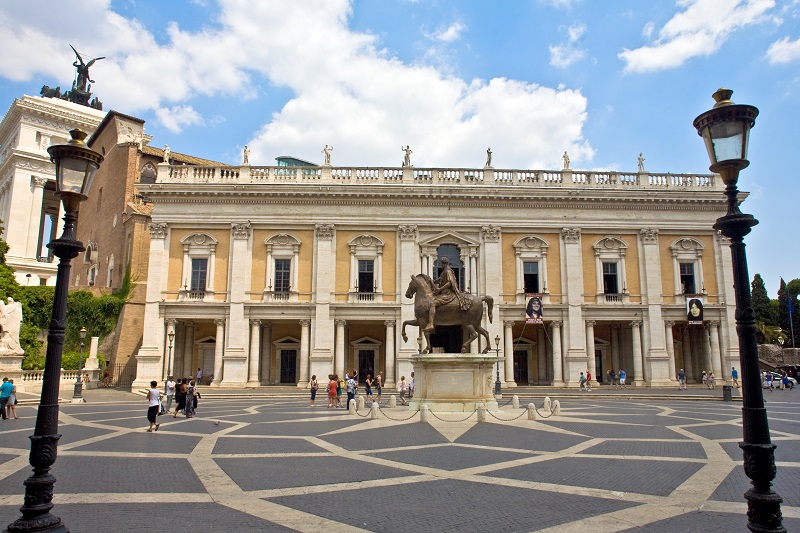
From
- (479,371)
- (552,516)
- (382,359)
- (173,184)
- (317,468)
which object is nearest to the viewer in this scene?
(552,516)

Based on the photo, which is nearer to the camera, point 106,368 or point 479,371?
point 479,371

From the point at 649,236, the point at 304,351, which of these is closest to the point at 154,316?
the point at 304,351

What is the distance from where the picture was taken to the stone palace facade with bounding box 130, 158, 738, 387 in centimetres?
3619

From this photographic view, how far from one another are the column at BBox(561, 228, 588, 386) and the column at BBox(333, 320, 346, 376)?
12.0 metres

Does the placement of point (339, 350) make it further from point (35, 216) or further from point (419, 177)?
point (35, 216)

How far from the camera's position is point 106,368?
120 ft

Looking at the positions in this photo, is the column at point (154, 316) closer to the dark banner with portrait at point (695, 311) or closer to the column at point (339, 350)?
the column at point (339, 350)

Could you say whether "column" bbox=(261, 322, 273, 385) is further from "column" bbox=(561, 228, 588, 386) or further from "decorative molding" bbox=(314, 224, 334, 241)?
"column" bbox=(561, 228, 588, 386)

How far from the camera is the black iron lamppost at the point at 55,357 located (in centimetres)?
546

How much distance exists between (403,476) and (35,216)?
202 feet

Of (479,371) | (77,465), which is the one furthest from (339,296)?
(77,465)

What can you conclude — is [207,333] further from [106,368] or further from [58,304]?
[58,304]

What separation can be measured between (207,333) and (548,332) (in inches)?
928

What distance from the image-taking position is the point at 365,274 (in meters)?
37.4
